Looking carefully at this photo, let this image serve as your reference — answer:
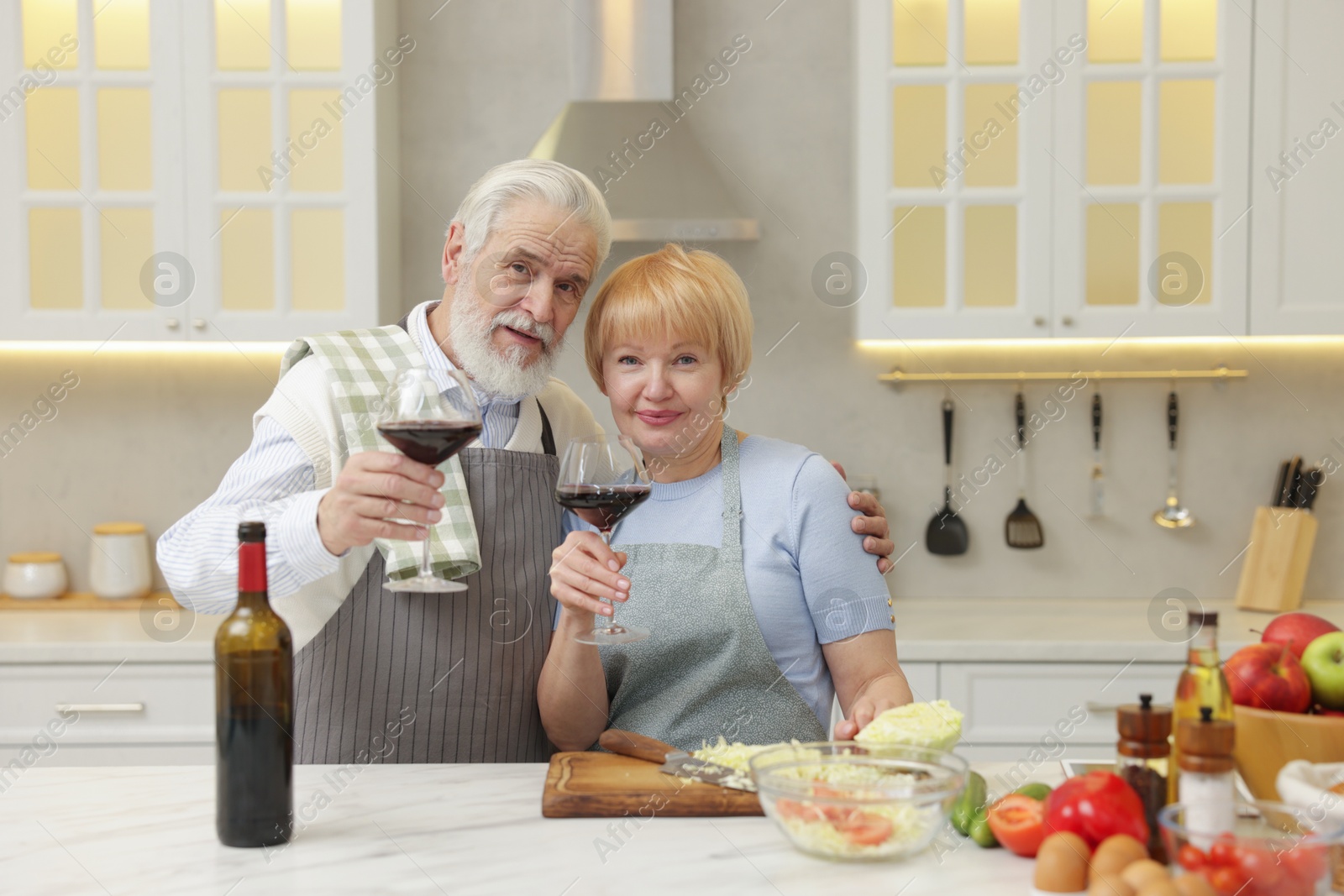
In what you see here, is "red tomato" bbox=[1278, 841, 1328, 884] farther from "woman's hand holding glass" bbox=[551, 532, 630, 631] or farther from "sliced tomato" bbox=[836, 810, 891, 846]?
"woman's hand holding glass" bbox=[551, 532, 630, 631]

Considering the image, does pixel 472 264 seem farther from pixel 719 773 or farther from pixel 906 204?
pixel 906 204

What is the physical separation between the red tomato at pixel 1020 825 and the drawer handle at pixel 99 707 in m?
2.08

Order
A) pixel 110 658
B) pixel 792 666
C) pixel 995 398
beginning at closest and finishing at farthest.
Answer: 1. pixel 792 666
2. pixel 110 658
3. pixel 995 398

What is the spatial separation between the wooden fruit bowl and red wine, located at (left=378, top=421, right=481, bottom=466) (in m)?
0.79

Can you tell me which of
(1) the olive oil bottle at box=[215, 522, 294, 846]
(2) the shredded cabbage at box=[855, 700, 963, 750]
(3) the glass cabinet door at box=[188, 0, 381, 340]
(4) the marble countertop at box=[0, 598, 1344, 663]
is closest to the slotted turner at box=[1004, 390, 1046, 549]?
(4) the marble countertop at box=[0, 598, 1344, 663]

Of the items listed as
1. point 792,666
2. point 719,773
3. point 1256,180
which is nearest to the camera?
point 719,773

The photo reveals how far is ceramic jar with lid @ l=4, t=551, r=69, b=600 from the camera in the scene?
2.96 metres

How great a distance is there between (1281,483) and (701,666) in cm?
217

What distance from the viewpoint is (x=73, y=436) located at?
311cm

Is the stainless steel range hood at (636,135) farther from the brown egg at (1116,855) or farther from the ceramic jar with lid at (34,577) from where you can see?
the brown egg at (1116,855)

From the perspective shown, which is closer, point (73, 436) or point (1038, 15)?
point (1038, 15)

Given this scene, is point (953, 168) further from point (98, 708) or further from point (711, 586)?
point (98, 708)

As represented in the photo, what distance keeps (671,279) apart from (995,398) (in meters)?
1.77

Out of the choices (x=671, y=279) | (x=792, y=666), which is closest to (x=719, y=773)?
(x=792, y=666)
